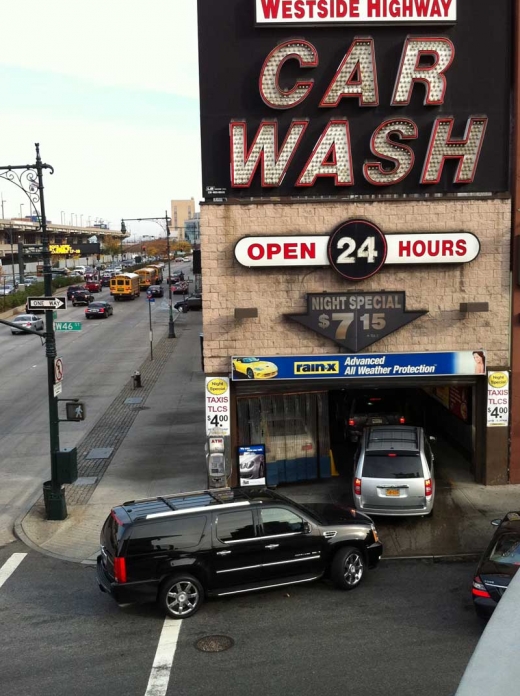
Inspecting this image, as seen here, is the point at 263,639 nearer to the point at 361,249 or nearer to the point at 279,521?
the point at 279,521

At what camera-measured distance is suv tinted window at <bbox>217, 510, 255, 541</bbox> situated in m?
12.6

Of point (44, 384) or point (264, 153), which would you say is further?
point (44, 384)

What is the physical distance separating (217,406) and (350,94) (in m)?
8.23

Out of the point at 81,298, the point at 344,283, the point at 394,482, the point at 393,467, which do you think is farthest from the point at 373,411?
the point at 81,298

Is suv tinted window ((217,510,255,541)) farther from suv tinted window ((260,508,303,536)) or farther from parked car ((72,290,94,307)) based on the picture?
parked car ((72,290,94,307))

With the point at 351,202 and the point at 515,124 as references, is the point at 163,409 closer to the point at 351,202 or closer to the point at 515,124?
the point at 351,202

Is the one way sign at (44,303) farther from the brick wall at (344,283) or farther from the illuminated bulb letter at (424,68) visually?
the illuminated bulb letter at (424,68)

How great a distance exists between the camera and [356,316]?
18.6 m

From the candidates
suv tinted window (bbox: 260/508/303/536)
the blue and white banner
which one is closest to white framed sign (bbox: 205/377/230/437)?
the blue and white banner

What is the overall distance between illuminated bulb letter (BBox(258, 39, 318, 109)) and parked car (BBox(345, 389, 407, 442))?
953 cm

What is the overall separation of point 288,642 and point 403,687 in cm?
206

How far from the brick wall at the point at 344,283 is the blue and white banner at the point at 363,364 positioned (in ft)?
0.72

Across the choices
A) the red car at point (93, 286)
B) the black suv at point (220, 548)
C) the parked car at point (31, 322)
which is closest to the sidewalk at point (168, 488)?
the black suv at point (220, 548)

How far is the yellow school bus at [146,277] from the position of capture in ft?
290
